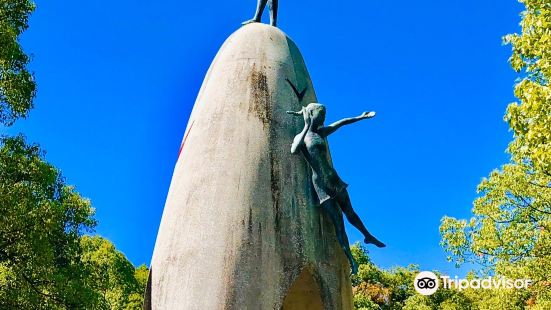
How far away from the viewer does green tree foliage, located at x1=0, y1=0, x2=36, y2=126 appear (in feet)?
41.9

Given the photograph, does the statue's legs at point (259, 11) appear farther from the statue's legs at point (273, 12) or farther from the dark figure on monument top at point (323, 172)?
the dark figure on monument top at point (323, 172)

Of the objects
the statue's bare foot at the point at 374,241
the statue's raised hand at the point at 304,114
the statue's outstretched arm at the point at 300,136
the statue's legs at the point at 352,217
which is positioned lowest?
the statue's bare foot at the point at 374,241

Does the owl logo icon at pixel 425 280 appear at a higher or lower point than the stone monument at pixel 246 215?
higher

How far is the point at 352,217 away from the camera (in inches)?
283

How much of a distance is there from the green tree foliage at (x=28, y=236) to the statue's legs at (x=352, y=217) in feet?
24.8

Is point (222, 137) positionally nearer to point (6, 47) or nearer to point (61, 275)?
point (6, 47)

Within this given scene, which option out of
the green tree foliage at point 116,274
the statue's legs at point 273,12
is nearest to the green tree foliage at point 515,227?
the statue's legs at point 273,12

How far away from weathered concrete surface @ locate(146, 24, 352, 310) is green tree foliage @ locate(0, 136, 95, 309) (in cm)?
620

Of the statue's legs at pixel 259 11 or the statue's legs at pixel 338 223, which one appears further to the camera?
the statue's legs at pixel 259 11

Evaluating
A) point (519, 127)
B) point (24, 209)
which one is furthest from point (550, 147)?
point (24, 209)

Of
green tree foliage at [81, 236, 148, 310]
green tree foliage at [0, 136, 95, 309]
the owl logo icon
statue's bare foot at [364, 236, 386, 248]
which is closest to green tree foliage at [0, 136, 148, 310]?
green tree foliage at [0, 136, 95, 309]

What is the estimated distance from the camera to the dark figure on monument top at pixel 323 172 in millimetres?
6945

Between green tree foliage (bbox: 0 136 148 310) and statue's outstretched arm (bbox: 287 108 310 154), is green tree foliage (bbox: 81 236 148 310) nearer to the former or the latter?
green tree foliage (bbox: 0 136 148 310)

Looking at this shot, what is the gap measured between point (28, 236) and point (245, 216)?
779cm
